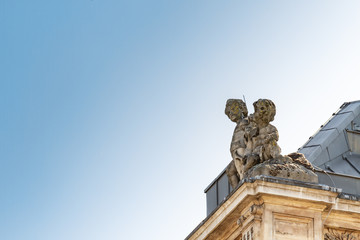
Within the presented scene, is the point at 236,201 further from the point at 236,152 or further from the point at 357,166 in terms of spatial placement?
the point at 357,166

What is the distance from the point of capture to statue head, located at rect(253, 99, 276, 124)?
2595 centimetres

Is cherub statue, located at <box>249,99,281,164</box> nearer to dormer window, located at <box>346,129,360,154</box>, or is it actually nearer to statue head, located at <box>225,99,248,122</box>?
statue head, located at <box>225,99,248,122</box>

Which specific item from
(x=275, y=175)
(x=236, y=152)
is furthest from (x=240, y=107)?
(x=275, y=175)

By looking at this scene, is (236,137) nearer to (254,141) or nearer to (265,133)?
(254,141)

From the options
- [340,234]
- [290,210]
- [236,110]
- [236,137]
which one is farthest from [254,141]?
[340,234]

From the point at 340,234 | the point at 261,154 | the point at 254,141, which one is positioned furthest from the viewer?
the point at 254,141

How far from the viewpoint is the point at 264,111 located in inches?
1021

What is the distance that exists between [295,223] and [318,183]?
4.35 ft

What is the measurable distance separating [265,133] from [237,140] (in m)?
1.19

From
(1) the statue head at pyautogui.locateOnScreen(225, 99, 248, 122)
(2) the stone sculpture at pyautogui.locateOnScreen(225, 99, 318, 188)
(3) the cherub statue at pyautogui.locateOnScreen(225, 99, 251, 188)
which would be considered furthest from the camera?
(1) the statue head at pyautogui.locateOnScreen(225, 99, 248, 122)

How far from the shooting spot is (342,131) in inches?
1215

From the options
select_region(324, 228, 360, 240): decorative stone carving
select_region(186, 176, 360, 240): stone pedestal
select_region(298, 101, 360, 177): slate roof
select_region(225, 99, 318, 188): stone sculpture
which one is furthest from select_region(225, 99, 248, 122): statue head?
select_region(324, 228, 360, 240): decorative stone carving

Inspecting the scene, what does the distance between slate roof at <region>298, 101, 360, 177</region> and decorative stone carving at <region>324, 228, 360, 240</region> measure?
318 centimetres

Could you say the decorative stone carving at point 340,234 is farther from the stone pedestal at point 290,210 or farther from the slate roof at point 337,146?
the slate roof at point 337,146
